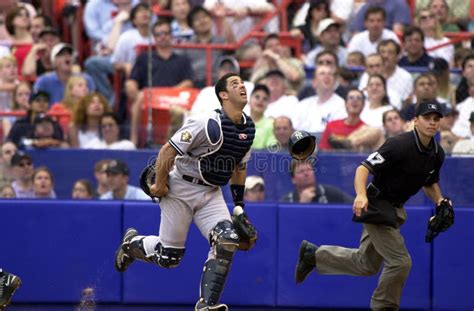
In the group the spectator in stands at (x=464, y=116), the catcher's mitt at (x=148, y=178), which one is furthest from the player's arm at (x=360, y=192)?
the spectator in stands at (x=464, y=116)

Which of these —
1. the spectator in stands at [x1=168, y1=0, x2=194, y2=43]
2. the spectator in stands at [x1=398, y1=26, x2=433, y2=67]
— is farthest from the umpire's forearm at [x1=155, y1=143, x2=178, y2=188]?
the spectator in stands at [x1=168, y1=0, x2=194, y2=43]

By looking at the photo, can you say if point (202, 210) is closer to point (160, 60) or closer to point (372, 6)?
point (160, 60)

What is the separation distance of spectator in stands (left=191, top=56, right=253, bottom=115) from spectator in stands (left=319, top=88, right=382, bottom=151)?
125cm

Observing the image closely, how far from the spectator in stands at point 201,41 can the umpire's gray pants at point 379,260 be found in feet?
15.0

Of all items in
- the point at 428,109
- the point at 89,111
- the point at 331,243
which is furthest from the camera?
the point at 89,111

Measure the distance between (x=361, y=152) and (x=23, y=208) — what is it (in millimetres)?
3486

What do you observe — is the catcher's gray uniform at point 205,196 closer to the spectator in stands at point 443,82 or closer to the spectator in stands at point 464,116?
the spectator in stands at point 464,116

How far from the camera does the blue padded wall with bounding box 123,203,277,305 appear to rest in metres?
10.8

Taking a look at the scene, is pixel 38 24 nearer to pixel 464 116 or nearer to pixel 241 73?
pixel 241 73

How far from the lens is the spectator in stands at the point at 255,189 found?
36.2 ft

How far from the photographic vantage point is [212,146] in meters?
8.78

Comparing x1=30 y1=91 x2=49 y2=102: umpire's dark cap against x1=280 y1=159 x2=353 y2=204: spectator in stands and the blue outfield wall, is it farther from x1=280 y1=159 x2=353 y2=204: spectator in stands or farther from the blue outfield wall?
x1=280 y1=159 x2=353 y2=204: spectator in stands

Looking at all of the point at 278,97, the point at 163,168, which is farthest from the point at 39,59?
the point at 163,168

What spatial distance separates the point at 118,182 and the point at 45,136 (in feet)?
3.45
